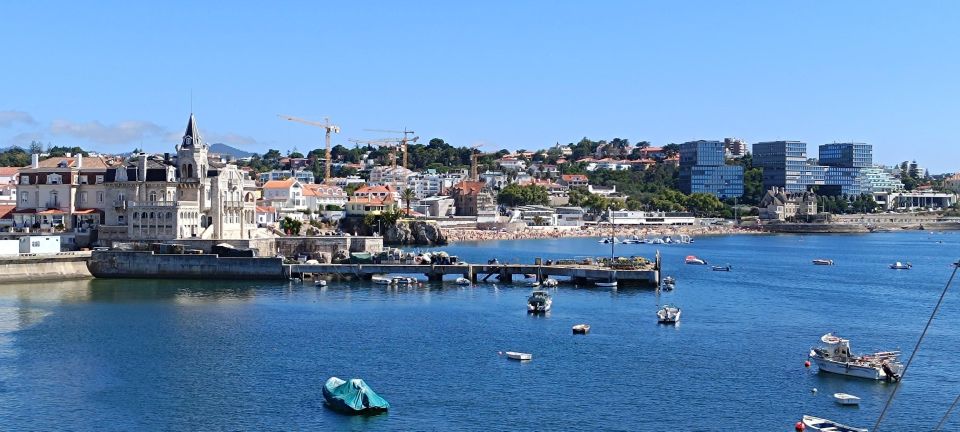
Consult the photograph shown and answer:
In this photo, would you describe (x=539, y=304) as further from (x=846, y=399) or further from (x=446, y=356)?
(x=846, y=399)

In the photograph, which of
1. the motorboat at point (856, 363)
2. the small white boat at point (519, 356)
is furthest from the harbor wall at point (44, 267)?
the motorboat at point (856, 363)

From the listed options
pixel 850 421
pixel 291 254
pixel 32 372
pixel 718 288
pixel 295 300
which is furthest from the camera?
pixel 291 254

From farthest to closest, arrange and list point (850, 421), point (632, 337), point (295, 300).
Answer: point (295, 300) < point (632, 337) < point (850, 421)

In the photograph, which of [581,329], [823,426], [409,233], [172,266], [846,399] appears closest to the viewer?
[823,426]

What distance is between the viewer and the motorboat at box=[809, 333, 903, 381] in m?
44.3

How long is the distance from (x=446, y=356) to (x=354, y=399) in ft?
36.5

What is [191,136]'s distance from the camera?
293ft

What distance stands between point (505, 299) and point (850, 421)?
3569cm

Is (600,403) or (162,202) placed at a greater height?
(162,202)

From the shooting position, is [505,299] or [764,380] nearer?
[764,380]

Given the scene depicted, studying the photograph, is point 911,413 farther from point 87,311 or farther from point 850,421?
point 87,311

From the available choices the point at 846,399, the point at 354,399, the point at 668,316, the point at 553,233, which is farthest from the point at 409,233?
the point at 846,399

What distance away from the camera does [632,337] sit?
5478 centimetres

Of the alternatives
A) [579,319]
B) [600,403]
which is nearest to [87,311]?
[579,319]
